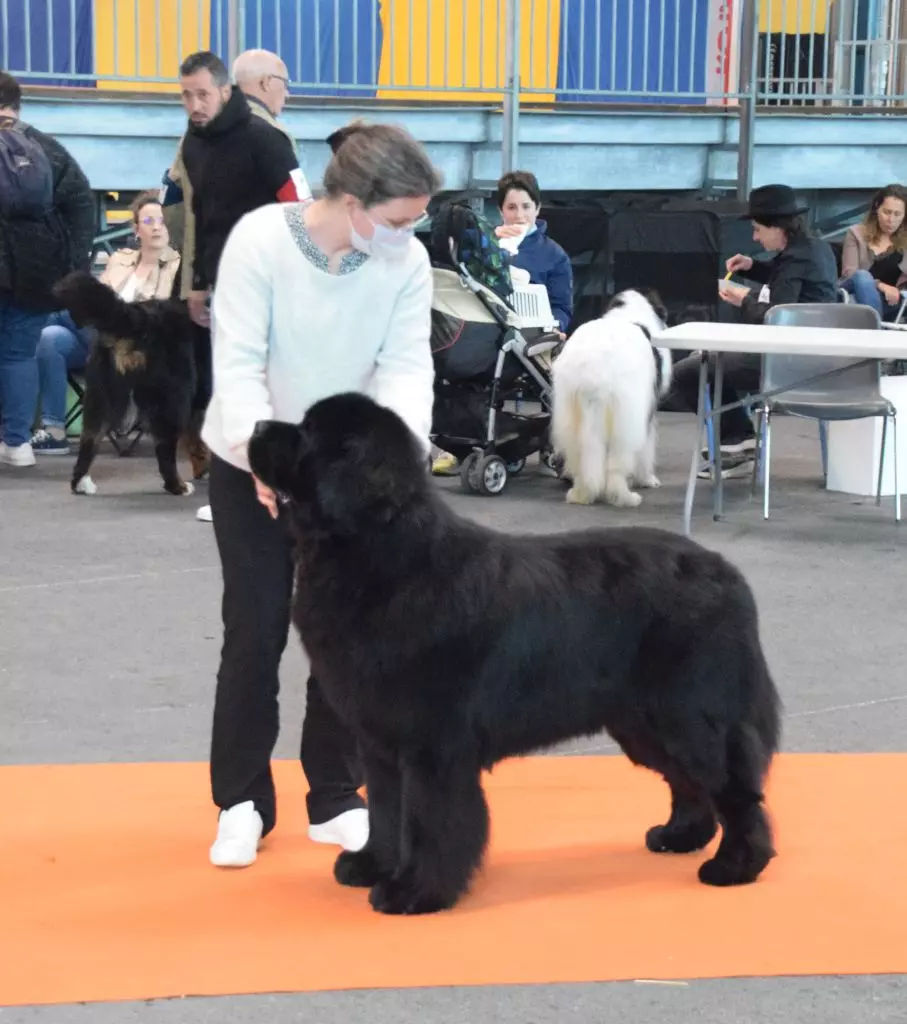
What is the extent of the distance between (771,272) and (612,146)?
12.0ft

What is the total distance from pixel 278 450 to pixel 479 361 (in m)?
5.09

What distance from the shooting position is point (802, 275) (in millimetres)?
8039

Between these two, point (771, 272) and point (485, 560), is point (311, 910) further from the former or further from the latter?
point (771, 272)

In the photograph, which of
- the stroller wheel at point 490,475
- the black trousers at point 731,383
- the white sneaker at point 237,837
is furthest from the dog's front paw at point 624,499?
the white sneaker at point 237,837

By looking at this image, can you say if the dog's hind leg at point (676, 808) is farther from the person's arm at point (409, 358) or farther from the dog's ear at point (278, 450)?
the dog's ear at point (278, 450)

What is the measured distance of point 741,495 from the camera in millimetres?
7996

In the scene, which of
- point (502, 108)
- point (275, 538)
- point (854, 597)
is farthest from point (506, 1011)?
point (502, 108)

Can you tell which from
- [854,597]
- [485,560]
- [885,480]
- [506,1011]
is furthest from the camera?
[885,480]

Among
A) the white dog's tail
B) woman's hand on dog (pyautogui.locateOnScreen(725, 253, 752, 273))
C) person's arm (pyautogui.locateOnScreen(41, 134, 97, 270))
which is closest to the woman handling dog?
the white dog's tail

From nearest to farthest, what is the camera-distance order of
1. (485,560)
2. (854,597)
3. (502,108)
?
1. (485,560)
2. (854,597)
3. (502,108)

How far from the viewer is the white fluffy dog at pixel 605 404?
7512 millimetres

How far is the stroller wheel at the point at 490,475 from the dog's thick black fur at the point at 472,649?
453cm

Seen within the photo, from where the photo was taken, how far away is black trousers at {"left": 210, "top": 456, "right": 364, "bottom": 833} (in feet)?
10.8

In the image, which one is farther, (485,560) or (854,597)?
(854,597)
